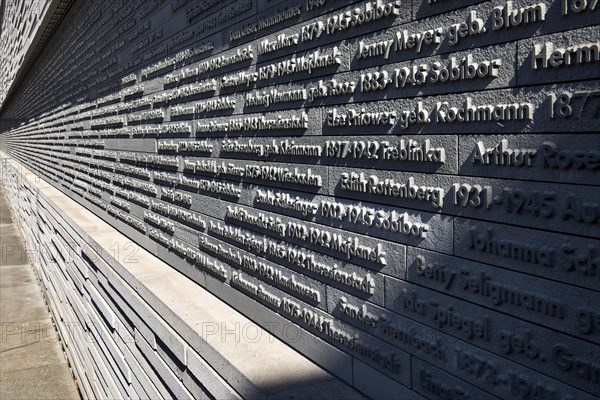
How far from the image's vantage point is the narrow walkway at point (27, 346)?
8.69 m

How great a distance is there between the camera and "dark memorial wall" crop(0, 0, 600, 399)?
184cm

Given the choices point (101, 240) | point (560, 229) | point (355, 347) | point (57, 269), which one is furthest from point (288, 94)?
point (57, 269)

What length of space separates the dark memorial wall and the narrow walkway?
5342mm

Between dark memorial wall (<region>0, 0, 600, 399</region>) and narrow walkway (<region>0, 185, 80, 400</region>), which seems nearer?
dark memorial wall (<region>0, 0, 600, 399</region>)

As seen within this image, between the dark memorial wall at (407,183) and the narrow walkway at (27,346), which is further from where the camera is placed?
the narrow walkway at (27,346)

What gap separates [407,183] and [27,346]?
32.7ft

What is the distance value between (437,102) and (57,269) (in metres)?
9.91

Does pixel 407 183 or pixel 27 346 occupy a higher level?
pixel 407 183

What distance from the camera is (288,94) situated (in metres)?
3.21

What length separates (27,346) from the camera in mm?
10562

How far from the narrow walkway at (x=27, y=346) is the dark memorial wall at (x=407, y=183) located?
210 inches

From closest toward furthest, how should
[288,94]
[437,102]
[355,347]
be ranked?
[437,102] → [355,347] → [288,94]

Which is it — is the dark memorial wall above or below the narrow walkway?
above

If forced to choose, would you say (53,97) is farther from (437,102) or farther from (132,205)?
(437,102)
